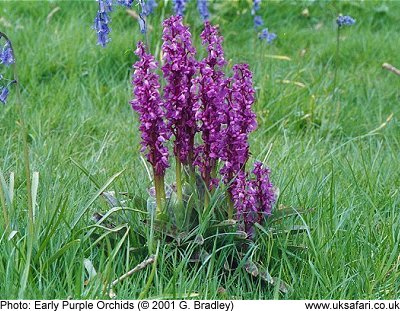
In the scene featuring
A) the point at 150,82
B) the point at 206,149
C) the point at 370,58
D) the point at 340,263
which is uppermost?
the point at 150,82

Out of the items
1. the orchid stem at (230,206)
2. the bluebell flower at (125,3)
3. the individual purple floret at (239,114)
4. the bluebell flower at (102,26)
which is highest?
the bluebell flower at (125,3)

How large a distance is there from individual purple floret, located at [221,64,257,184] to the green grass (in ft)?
1.08

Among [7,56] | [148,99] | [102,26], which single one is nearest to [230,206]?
[148,99]

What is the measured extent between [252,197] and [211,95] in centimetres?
37

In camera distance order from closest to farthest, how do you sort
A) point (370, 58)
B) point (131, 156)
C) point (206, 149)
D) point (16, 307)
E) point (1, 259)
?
1. point (16, 307)
2. point (1, 259)
3. point (206, 149)
4. point (131, 156)
5. point (370, 58)

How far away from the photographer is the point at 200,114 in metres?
2.38

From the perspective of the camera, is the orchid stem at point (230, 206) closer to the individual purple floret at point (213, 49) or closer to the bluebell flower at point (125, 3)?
the individual purple floret at point (213, 49)

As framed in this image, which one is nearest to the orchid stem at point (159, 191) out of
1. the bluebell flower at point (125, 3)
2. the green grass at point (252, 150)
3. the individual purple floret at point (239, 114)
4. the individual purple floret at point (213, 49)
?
the green grass at point (252, 150)

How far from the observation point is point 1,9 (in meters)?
5.58

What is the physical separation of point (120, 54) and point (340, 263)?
2.79 meters

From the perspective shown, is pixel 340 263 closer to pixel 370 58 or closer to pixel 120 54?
pixel 120 54

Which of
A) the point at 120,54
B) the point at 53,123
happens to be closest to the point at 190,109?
the point at 53,123

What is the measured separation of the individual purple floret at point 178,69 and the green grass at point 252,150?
308mm

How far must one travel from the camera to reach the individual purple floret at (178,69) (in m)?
2.34
